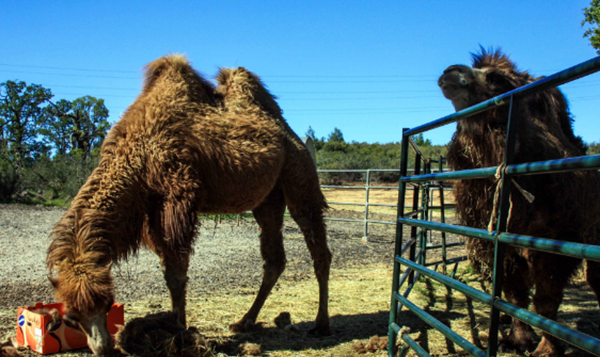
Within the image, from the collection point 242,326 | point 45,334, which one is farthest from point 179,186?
point 242,326

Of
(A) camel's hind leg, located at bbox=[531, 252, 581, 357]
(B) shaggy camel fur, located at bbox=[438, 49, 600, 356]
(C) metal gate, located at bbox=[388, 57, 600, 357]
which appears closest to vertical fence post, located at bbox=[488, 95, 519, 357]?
(C) metal gate, located at bbox=[388, 57, 600, 357]

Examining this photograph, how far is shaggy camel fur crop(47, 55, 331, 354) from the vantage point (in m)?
2.82

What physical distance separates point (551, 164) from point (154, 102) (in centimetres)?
323

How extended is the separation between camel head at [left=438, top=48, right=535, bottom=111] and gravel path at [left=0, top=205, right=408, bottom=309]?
269cm

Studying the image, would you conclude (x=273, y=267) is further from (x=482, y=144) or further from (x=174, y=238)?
(x=482, y=144)

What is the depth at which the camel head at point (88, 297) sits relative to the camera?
264 cm

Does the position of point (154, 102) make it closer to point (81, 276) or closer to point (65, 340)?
point (81, 276)

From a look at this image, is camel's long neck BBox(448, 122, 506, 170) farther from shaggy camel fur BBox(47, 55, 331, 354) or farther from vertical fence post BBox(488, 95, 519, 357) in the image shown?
shaggy camel fur BBox(47, 55, 331, 354)

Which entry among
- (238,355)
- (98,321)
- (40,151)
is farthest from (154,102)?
(40,151)

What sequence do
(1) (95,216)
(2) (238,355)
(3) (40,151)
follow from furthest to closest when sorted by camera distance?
(3) (40,151), (2) (238,355), (1) (95,216)

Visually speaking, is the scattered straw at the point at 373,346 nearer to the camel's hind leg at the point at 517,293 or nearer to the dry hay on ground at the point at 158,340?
the camel's hind leg at the point at 517,293

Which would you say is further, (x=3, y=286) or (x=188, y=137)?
(x=3, y=286)

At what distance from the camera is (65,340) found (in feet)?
10.1

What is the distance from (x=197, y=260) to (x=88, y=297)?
462 centimetres
